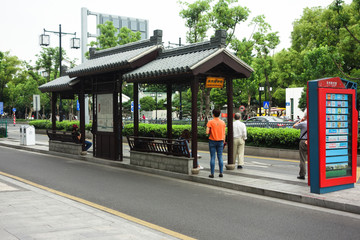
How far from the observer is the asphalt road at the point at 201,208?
593cm

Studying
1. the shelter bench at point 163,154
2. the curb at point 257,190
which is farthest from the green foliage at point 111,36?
the shelter bench at point 163,154

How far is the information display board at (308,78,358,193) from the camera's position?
26.3ft

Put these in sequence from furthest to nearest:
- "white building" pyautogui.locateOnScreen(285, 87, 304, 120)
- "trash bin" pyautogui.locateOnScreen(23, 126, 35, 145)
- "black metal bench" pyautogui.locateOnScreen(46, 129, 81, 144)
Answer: "white building" pyautogui.locateOnScreen(285, 87, 304, 120), "trash bin" pyautogui.locateOnScreen(23, 126, 35, 145), "black metal bench" pyautogui.locateOnScreen(46, 129, 81, 144)

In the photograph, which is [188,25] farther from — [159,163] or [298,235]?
[298,235]

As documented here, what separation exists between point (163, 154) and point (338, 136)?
544cm

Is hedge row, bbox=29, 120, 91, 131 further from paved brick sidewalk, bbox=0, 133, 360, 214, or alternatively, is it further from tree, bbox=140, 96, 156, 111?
tree, bbox=140, 96, 156, 111

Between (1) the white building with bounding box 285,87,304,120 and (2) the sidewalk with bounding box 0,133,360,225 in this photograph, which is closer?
(2) the sidewalk with bounding box 0,133,360,225

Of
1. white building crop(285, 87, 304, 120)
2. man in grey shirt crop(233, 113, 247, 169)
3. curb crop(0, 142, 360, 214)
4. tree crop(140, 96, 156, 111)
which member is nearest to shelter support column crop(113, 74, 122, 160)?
curb crop(0, 142, 360, 214)

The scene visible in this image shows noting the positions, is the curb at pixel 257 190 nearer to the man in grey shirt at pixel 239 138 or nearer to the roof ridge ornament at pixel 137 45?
the man in grey shirt at pixel 239 138

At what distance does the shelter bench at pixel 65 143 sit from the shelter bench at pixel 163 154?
169 inches

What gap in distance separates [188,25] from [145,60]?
14.4 metres

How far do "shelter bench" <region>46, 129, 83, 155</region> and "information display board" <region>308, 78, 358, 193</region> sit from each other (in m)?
11.2

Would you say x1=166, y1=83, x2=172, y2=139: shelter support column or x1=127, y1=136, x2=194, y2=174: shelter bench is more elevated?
x1=166, y1=83, x2=172, y2=139: shelter support column

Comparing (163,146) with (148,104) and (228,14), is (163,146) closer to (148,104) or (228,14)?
(228,14)
